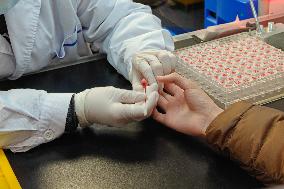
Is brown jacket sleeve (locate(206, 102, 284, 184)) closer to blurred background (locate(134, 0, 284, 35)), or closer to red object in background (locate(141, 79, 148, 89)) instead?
red object in background (locate(141, 79, 148, 89))

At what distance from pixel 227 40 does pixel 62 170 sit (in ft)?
2.17

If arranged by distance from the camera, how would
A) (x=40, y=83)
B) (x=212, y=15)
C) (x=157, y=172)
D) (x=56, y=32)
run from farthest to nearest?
(x=212, y=15) < (x=56, y=32) < (x=40, y=83) < (x=157, y=172)

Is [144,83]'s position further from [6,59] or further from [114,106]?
[6,59]

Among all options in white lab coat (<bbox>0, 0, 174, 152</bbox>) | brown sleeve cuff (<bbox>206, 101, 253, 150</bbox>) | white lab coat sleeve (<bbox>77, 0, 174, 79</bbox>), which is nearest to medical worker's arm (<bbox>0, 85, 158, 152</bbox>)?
white lab coat (<bbox>0, 0, 174, 152</bbox>)

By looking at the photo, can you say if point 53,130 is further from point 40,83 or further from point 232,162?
point 232,162

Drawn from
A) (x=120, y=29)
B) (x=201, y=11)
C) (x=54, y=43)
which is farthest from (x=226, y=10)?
(x=201, y=11)

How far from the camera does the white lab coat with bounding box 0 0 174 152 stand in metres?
0.90


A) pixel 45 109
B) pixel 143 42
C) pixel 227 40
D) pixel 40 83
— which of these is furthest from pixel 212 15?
pixel 45 109

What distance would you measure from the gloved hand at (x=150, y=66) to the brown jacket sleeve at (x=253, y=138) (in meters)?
0.21

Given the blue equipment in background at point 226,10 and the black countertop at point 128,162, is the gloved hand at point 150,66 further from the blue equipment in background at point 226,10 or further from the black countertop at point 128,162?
the blue equipment in background at point 226,10

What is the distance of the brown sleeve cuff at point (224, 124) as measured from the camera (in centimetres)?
78

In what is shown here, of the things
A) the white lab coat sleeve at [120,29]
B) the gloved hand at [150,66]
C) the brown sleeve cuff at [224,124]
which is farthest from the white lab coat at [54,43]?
the brown sleeve cuff at [224,124]

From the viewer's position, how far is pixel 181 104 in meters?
0.94

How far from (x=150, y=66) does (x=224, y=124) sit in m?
0.26
